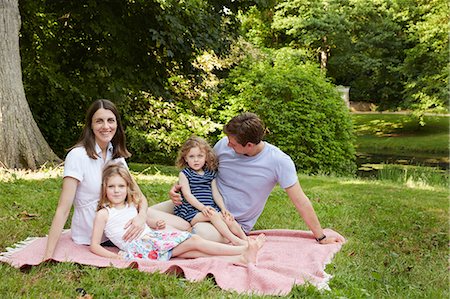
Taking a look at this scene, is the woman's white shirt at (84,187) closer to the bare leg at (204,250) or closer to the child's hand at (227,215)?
the bare leg at (204,250)

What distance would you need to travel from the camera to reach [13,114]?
7.86 meters

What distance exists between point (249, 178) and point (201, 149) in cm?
45

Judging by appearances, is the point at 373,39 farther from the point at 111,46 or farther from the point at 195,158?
the point at 195,158

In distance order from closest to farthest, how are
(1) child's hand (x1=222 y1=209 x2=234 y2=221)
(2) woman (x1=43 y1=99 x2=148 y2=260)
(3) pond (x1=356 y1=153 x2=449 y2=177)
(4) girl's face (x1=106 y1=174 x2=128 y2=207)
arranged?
(2) woman (x1=43 y1=99 x2=148 y2=260)
(4) girl's face (x1=106 y1=174 x2=128 y2=207)
(1) child's hand (x1=222 y1=209 x2=234 y2=221)
(3) pond (x1=356 y1=153 x2=449 y2=177)

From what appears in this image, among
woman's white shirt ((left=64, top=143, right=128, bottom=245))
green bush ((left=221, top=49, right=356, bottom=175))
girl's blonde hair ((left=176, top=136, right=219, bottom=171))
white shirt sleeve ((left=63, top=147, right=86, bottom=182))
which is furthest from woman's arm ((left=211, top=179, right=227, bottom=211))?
green bush ((left=221, top=49, right=356, bottom=175))

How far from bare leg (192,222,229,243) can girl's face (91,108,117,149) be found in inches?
36.8

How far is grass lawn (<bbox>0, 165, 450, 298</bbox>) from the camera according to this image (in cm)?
347

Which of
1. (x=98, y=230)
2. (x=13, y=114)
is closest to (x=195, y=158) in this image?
(x=98, y=230)

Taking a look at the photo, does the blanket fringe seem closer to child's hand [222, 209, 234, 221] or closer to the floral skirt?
the floral skirt

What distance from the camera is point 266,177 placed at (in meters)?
4.76

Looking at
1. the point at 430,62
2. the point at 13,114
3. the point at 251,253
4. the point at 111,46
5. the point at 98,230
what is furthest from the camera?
the point at 430,62

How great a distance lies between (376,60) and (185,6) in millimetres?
19583

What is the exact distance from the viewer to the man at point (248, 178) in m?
Answer: 4.59

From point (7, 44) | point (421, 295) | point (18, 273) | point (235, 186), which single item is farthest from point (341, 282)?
point (7, 44)
